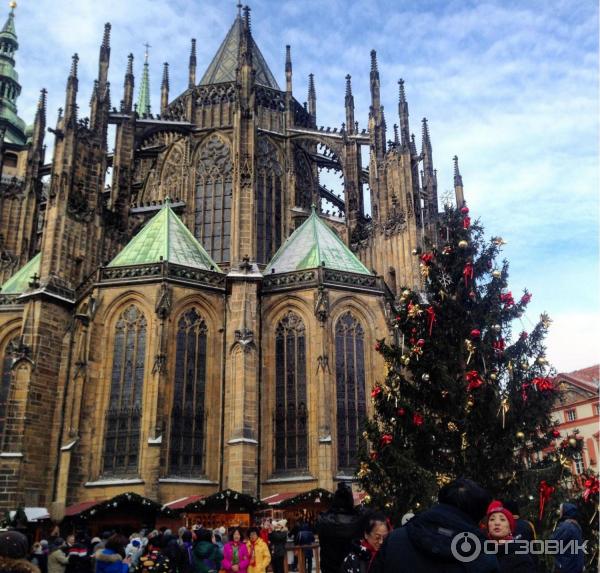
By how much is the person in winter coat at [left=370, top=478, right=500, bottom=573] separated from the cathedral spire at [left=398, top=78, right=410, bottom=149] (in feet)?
100

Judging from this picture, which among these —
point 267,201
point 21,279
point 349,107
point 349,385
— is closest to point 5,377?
point 21,279

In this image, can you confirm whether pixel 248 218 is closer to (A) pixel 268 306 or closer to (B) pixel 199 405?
(A) pixel 268 306

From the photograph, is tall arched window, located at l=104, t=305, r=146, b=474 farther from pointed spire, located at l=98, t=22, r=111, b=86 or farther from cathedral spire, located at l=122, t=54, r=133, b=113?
cathedral spire, located at l=122, t=54, r=133, b=113

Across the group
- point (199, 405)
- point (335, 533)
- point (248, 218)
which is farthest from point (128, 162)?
point (335, 533)

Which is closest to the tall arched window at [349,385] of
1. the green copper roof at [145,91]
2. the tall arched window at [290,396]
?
the tall arched window at [290,396]

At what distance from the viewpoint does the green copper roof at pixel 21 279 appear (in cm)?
3098

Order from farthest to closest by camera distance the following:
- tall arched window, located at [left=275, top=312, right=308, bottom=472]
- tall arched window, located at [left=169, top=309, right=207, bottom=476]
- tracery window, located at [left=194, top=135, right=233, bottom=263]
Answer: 1. tracery window, located at [left=194, top=135, right=233, bottom=263]
2. tall arched window, located at [left=275, top=312, right=308, bottom=472]
3. tall arched window, located at [left=169, top=309, right=207, bottom=476]

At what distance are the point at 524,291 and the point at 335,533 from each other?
7397 mm

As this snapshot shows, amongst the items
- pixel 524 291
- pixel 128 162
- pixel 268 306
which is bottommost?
pixel 524 291

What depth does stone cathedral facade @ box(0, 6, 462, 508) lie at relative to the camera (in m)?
25.4

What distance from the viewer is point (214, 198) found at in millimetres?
34969

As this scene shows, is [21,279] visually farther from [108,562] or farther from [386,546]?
[386,546]

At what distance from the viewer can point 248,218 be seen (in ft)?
95.9

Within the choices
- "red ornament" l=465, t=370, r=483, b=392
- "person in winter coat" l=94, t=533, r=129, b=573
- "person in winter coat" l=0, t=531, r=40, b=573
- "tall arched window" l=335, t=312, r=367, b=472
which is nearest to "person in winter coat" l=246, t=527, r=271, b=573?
"person in winter coat" l=94, t=533, r=129, b=573
